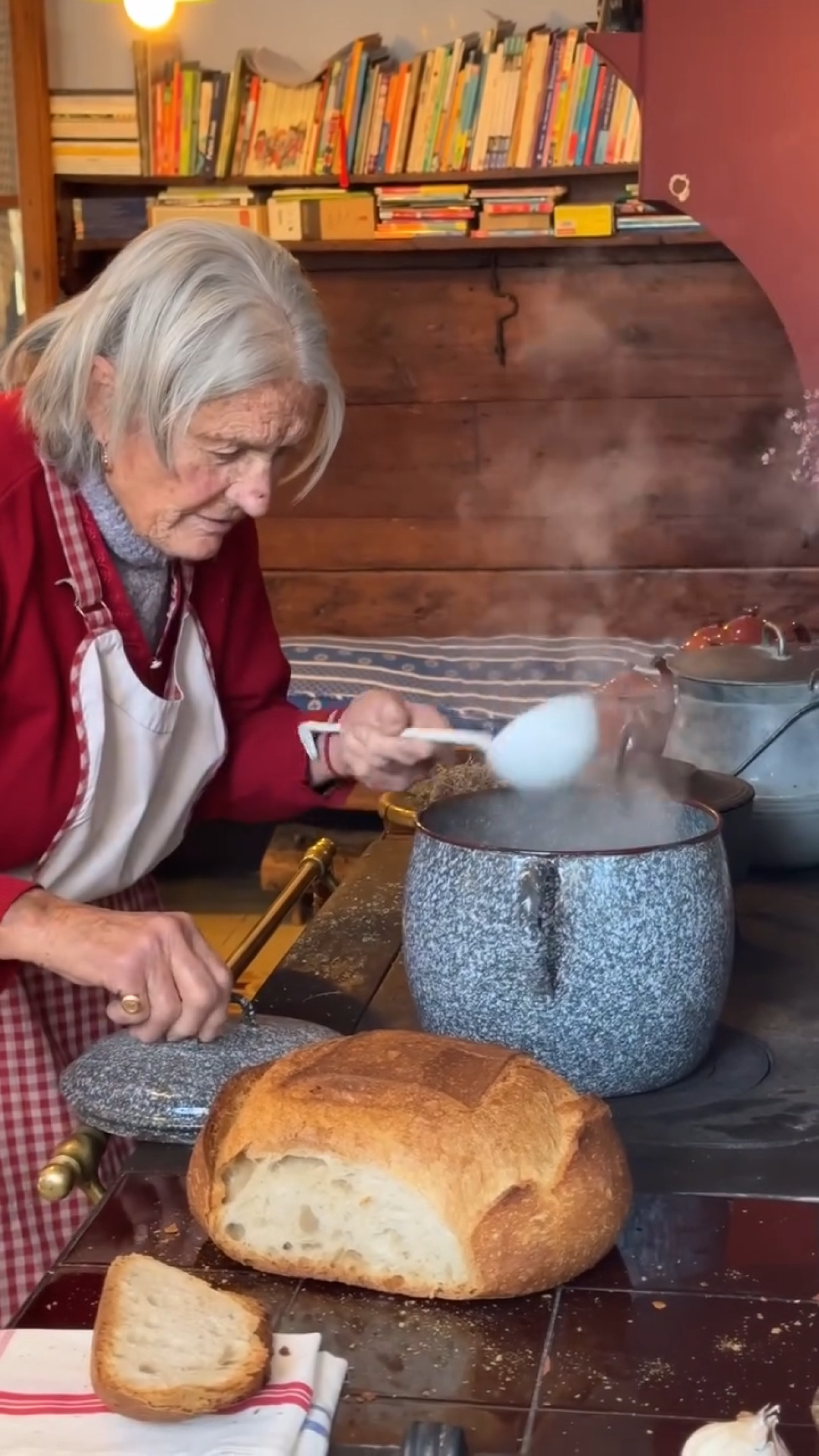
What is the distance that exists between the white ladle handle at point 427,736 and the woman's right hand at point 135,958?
265mm

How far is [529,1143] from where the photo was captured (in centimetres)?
89

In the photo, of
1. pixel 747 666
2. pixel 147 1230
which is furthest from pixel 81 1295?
pixel 747 666

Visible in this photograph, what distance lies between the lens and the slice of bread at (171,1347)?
0.76 m

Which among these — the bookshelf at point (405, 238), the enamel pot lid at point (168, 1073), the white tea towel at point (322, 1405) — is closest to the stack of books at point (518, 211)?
the bookshelf at point (405, 238)

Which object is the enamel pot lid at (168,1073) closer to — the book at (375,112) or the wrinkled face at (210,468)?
the wrinkled face at (210,468)

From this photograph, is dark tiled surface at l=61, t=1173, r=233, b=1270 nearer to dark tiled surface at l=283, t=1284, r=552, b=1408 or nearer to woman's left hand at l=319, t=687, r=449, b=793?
dark tiled surface at l=283, t=1284, r=552, b=1408

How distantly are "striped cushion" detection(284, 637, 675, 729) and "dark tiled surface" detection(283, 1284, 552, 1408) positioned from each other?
2.81 metres

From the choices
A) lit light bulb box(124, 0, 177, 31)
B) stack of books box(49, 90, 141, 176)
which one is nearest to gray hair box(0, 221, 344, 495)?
lit light bulb box(124, 0, 177, 31)

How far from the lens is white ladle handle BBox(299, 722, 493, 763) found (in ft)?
4.28

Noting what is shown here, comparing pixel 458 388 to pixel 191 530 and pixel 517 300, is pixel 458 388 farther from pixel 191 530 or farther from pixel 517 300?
pixel 191 530

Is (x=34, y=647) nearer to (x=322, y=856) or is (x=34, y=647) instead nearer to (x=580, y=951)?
(x=322, y=856)

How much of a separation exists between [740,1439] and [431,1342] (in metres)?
0.19

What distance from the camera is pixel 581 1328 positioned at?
84cm

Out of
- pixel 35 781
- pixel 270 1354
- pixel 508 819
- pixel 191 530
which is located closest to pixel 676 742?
pixel 508 819
